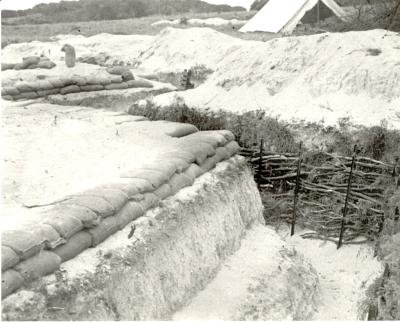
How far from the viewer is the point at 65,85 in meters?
11.4

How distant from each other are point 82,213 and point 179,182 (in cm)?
164

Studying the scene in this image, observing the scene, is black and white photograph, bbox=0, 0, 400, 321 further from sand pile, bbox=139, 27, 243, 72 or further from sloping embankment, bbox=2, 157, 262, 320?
sand pile, bbox=139, 27, 243, 72

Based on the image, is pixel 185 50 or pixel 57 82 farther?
pixel 185 50

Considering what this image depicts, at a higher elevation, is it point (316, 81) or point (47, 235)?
point (316, 81)

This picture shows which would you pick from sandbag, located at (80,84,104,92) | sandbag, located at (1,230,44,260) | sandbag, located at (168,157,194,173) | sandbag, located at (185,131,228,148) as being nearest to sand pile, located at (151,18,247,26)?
sandbag, located at (80,84,104,92)

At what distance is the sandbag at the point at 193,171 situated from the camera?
5854 mm

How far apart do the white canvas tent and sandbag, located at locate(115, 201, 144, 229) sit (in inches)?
569

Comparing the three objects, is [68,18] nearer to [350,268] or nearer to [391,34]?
[391,34]

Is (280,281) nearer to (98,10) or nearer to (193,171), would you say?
(193,171)

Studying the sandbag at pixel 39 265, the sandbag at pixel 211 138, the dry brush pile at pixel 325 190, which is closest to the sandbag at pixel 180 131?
the sandbag at pixel 211 138

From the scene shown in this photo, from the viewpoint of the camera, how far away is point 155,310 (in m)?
4.41

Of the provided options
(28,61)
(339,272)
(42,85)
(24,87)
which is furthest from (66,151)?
(28,61)

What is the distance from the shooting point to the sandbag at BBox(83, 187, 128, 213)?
14.5 feet

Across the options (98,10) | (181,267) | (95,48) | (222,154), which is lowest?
(181,267)
